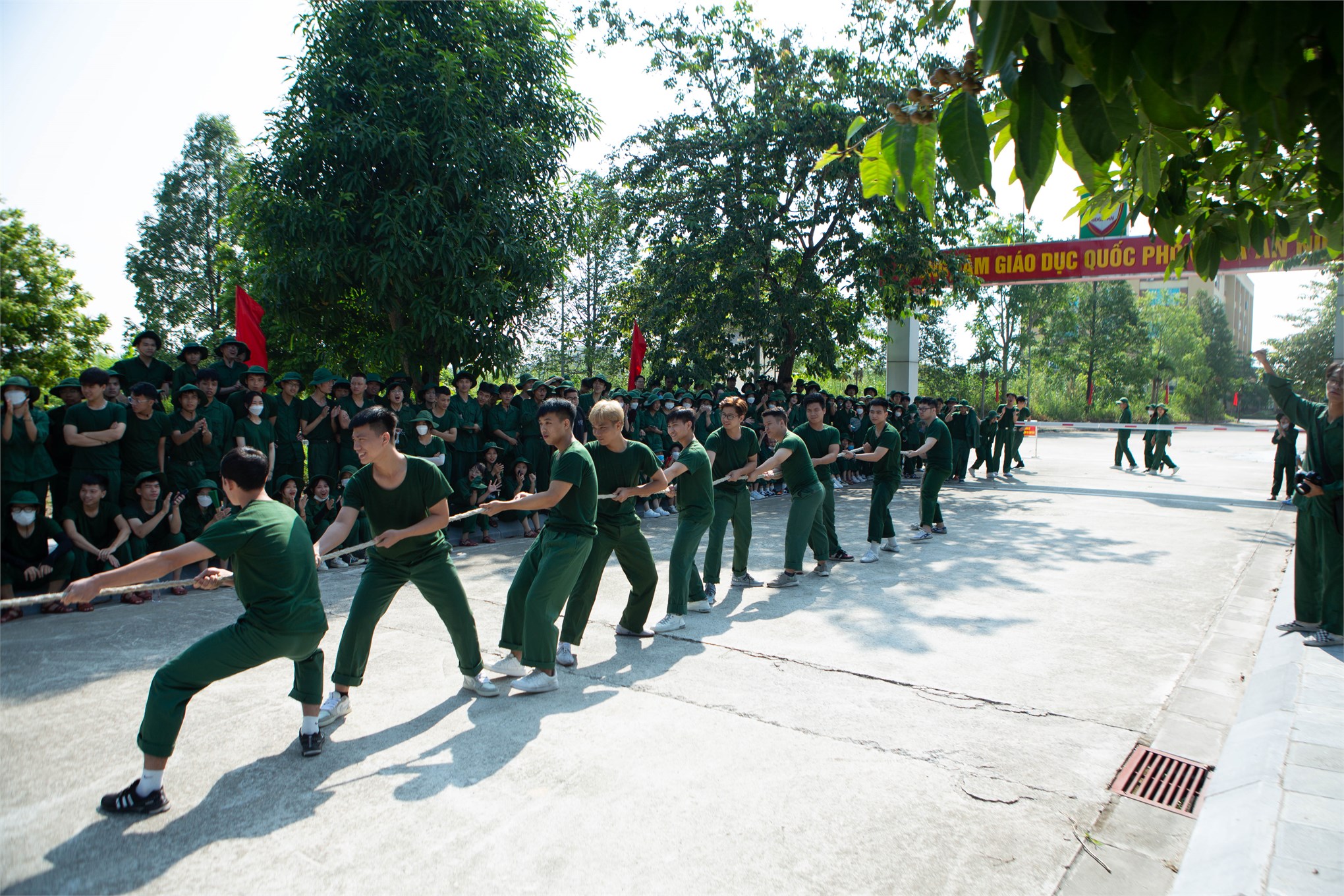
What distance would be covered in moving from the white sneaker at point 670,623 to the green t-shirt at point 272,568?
9.78ft

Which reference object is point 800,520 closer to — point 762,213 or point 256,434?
point 256,434

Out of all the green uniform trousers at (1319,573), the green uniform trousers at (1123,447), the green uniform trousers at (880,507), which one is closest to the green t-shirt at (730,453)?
the green uniform trousers at (880,507)

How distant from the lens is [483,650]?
236 inches

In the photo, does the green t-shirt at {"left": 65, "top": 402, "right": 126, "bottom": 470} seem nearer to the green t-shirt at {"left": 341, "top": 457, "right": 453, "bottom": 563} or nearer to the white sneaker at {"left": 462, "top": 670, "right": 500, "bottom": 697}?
the green t-shirt at {"left": 341, "top": 457, "right": 453, "bottom": 563}

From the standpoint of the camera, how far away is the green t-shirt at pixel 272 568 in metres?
3.81

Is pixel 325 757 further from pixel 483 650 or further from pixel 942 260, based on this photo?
pixel 942 260

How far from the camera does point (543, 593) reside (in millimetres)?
5176

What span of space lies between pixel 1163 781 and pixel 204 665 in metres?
4.60

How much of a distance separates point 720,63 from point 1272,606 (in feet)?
50.3

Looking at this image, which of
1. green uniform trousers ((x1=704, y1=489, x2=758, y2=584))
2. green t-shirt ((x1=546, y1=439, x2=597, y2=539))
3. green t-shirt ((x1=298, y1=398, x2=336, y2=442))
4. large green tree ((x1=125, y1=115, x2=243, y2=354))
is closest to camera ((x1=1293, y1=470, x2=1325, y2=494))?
green uniform trousers ((x1=704, y1=489, x2=758, y2=584))

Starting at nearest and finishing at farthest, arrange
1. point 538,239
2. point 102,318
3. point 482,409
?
1. point 482,409
2. point 538,239
3. point 102,318

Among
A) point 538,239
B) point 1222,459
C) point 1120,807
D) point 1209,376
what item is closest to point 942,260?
point 538,239

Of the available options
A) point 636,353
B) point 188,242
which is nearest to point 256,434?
point 636,353

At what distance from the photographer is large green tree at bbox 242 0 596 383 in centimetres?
1201
